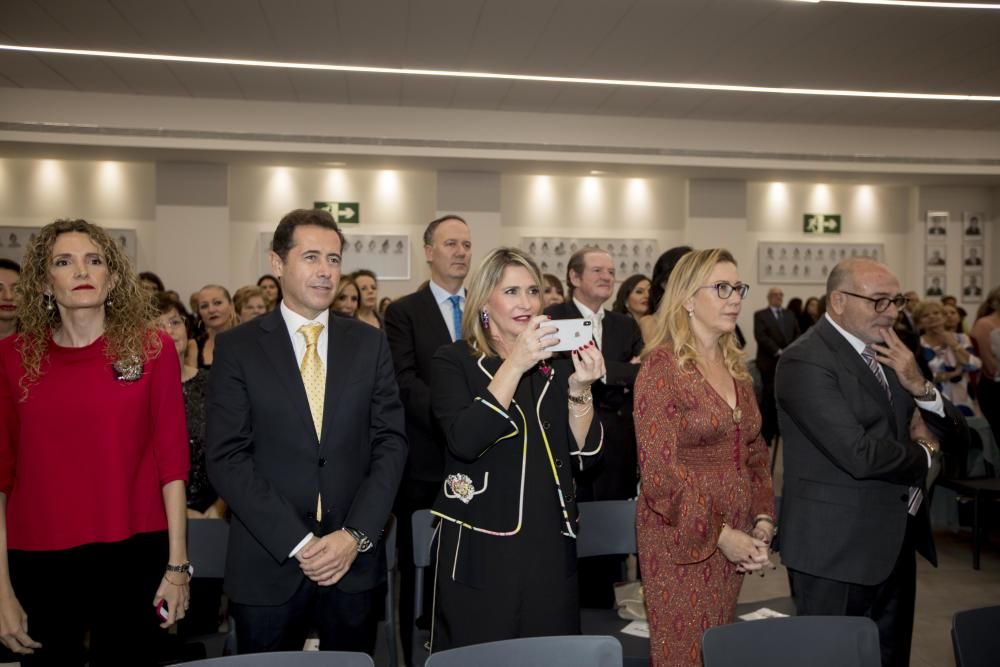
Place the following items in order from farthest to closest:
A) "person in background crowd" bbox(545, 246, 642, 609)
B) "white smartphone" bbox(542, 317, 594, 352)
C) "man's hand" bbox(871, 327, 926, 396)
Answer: "person in background crowd" bbox(545, 246, 642, 609) < "man's hand" bbox(871, 327, 926, 396) < "white smartphone" bbox(542, 317, 594, 352)

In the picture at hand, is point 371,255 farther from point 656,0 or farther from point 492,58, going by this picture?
point 656,0

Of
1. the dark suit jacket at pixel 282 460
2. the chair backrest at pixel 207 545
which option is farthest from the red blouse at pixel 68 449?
the chair backrest at pixel 207 545

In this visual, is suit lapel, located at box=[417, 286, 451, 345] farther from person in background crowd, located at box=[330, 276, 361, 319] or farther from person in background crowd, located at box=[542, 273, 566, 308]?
person in background crowd, located at box=[542, 273, 566, 308]

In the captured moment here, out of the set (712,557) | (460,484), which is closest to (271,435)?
(460,484)

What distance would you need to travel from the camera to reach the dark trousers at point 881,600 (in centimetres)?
237

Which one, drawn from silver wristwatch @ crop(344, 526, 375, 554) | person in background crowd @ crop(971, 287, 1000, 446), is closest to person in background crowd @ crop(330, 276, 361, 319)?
silver wristwatch @ crop(344, 526, 375, 554)

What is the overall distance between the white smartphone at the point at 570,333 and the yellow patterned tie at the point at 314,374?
0.75m

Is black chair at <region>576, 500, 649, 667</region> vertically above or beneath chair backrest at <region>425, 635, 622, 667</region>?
beneath

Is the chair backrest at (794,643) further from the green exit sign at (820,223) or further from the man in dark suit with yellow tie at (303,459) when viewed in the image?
the green exit sign at (820,223)

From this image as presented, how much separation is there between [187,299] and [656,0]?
23.2ft

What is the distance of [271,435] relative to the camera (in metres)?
2.09

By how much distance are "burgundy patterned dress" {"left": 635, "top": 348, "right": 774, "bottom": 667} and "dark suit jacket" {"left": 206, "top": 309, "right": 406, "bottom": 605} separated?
0.80 meters

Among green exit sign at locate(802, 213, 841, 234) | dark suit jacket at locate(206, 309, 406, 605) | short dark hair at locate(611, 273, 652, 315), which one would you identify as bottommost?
dark suit jacket at locate(206, 309, 406, 605)

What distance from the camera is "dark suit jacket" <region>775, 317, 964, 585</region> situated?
2.28 meters
